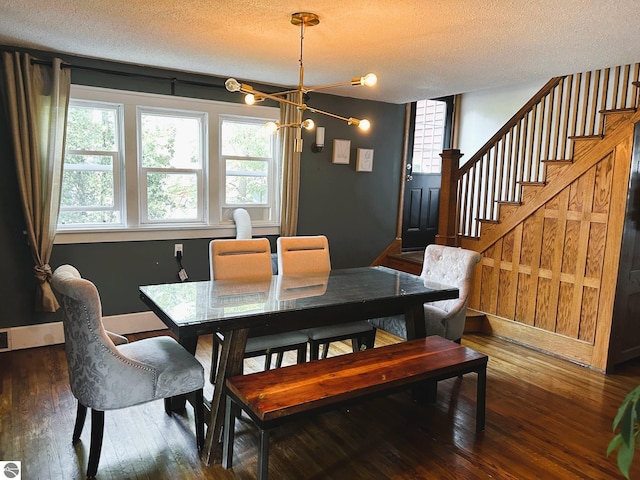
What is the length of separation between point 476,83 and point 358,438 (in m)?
3.26

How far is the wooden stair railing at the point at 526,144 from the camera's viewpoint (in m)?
3.96

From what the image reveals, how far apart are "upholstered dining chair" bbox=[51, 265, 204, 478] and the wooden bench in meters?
0.30

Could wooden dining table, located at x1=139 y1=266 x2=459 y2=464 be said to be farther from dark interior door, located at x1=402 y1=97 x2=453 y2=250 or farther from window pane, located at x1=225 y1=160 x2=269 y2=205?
dark interior door, located at x1=402 y1=97 x2=453 y2=250

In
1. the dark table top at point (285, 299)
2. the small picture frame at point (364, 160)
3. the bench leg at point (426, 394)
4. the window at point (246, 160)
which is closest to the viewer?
the dark table top at point (285, 299)

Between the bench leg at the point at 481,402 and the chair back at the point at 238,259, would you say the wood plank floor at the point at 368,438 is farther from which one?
the chair back at the point at 238,259

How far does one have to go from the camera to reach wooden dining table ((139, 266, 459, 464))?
2305 mm

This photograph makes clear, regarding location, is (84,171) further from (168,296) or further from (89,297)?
(89,297)

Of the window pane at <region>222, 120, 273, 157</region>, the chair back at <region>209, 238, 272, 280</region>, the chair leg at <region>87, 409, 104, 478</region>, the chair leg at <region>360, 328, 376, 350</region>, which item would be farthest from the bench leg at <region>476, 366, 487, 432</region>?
the window pane at <region>222, 120, 273, 157</region>

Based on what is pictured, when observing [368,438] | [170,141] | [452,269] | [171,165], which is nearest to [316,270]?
[452,269]

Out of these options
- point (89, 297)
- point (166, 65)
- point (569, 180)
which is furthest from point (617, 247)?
point (166, 65)

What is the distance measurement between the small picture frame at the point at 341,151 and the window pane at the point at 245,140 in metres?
0.76

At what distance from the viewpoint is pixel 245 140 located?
4.79 meters

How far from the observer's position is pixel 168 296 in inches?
103

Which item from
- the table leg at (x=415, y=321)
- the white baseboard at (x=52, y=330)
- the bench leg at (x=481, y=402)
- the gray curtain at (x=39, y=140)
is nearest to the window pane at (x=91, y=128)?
the gray curtain at (x=39, y=140)
